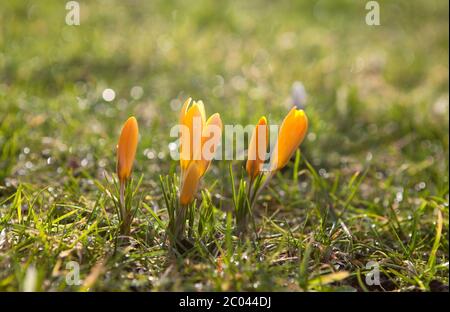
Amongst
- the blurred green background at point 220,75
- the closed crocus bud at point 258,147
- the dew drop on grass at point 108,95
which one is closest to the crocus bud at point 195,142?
the closed crocus bud at point 258,147

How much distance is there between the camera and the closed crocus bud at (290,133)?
1.79m

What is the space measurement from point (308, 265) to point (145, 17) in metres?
3.33

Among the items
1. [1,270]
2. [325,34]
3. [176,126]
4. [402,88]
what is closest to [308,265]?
[1,270]

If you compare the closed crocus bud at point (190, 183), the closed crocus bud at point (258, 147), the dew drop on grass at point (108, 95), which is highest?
the dew drop on grass at point (108, 95)

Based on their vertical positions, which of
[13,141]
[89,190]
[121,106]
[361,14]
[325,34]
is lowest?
[89,190]

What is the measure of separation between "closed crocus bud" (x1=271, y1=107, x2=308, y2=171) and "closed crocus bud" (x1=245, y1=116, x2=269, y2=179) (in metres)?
0.05

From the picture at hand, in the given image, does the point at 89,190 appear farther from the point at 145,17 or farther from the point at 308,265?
the point at 145,17

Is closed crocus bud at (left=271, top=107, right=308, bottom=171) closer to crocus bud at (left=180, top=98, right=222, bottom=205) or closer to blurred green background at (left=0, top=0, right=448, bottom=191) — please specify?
crocus bud at (left=180, top=98, right=222, bottom=205)

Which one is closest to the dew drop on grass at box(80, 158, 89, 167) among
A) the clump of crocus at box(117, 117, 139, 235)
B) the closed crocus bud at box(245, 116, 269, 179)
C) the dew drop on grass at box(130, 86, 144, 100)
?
the clump of crocus at box(117, 117, 139, 235)

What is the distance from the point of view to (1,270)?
5.55 feet

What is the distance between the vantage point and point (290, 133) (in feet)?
5.91

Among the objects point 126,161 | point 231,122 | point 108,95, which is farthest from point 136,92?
point 126,161

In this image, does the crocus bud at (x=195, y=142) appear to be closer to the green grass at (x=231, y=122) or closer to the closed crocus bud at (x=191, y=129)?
the closed crocus bud at (x=191, y=129)

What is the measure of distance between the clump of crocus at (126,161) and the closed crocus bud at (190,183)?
18 centimetres
